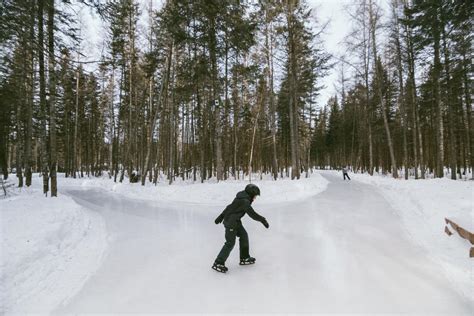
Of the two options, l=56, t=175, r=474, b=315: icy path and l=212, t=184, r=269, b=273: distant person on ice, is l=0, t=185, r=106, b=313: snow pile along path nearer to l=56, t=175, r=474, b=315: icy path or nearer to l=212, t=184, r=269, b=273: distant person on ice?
l=56, t=175, r=474, b=315: icy path

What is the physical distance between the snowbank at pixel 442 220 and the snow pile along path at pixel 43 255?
20.3 ft

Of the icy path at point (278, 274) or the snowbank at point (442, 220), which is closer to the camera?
the icy path at point (278, 274)

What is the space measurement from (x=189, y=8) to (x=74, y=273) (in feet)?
52.7

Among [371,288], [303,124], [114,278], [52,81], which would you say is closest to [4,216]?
[114,278]

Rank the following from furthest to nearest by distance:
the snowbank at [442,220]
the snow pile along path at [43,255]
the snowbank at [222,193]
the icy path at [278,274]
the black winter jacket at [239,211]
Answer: the snowbank at [222,193], the black winter jacket at [239,211], the snowbank at [442,220], the snow pile along path at [43,255], the icy path at [278,274]

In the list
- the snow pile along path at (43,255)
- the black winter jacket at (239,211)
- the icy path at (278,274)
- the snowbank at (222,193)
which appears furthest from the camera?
the snowbank at (222,193)

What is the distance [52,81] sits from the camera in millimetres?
11055

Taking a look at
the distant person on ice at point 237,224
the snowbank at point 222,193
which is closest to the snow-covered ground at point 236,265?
the distant person on ice at point 237,224

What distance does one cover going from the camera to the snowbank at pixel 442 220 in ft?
13.6

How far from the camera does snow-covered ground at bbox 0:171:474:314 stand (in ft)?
11.0

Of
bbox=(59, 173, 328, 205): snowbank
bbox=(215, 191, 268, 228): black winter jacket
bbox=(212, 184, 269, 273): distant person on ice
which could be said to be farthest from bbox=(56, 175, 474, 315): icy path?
bbox=(59, 173, 328, 205): snowbank

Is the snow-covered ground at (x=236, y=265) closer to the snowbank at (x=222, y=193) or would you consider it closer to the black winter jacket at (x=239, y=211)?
the black winter jacket at (x=239, y=211)

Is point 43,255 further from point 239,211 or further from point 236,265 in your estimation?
point 239,211

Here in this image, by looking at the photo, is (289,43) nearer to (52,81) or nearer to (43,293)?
(52,81)
